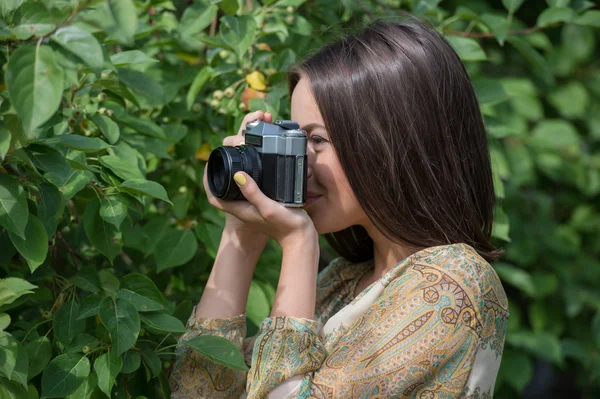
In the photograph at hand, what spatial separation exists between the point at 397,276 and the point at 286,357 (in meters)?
0.21

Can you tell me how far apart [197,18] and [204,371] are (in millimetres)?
692

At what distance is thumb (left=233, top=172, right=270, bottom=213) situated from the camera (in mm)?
1174

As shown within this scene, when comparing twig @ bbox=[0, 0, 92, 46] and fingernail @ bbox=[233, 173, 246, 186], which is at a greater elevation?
twig @ bbox=[0, 0, 92, 46]

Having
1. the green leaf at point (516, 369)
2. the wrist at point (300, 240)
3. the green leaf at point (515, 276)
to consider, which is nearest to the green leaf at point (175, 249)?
the wrist at point (300, 240)

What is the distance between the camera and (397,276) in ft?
3.94

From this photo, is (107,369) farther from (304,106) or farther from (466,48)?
(466,48)

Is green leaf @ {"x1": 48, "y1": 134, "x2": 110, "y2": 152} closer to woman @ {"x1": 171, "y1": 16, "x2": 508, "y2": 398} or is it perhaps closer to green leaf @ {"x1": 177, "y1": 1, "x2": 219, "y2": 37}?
woman @ {"x1": 171, "y1": 16, "x2": 508, "y2": 398}

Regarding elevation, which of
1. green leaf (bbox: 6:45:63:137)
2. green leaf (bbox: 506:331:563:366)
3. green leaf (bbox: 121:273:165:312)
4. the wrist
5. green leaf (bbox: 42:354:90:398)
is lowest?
green leaf (bbox: 506:331:563:366)

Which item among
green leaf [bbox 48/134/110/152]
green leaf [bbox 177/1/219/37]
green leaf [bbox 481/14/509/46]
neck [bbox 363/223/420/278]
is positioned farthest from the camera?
green leaf [bbox 481/14/509/46]

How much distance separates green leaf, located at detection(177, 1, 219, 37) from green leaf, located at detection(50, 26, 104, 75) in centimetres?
73

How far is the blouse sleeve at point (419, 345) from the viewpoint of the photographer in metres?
1.10

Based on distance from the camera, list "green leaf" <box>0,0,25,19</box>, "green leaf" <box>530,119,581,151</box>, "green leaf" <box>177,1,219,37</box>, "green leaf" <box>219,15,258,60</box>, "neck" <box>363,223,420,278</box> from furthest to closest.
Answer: "green leaf" <box>530,119,581,151</box> < "green leaf" <box>177,1,219,37</box> < "green leaf" <box>219,15,258,60</box> < "neck" <box>363,223,420,278</box> < "green leaf" <box>0,0,25,19</box>

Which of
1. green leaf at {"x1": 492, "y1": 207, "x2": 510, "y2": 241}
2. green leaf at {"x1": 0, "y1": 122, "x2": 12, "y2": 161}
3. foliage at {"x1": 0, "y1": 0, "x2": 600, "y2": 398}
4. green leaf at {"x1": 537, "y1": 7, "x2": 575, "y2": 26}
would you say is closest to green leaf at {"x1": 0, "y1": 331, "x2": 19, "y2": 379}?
foliage at {"x1": 0, "y1": 0, "x2": 600, "y2": 398}

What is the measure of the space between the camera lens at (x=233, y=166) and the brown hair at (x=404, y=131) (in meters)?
0.14
